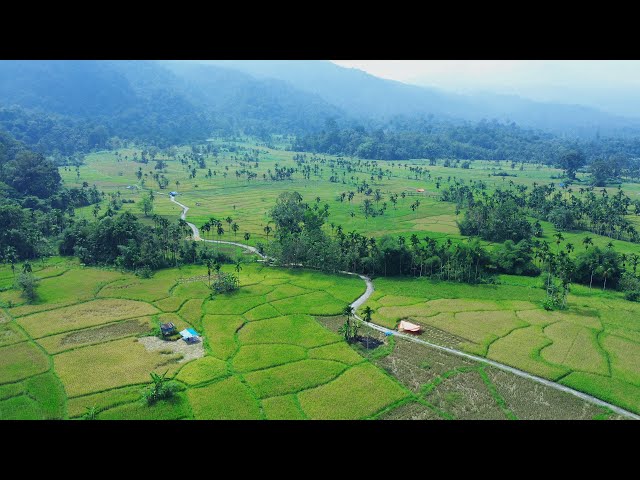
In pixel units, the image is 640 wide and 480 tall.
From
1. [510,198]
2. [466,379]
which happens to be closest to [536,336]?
[466,379]

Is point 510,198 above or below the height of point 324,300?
above

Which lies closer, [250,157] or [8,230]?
[8,230]

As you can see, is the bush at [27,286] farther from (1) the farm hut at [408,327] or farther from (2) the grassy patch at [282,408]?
(1) the farm hut at [408,327]

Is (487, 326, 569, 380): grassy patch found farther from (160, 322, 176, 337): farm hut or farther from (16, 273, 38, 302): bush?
(16, 273, 38, 302): bush

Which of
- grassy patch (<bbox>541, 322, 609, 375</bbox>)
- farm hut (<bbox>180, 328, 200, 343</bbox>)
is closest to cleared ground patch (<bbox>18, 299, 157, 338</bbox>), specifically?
farm hut (<bbox>180, 328, 200, 343</bbox>)

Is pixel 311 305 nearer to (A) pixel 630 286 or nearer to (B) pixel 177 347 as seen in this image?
(B) pixel 177 347
